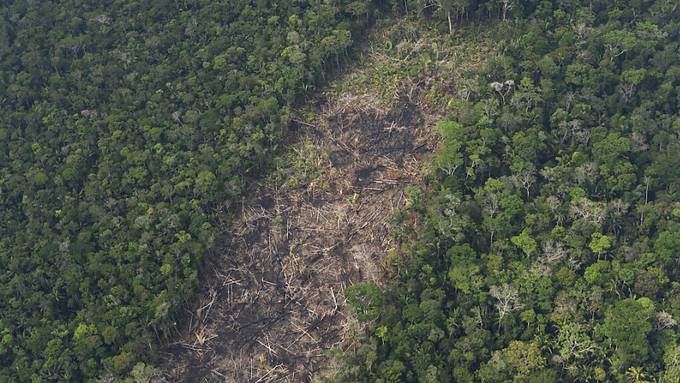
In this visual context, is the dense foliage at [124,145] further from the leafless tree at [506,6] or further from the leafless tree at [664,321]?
the leafless tree at [664,321]

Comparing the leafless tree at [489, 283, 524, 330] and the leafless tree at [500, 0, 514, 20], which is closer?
the leafless tree at [489, 283, 524, 330]

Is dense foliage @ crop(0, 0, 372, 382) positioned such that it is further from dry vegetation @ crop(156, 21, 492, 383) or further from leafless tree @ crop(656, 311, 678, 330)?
leafless tree @ crop(656, 311, 678, 330)

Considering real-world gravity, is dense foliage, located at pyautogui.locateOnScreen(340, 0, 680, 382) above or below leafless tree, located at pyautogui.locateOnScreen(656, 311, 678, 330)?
above

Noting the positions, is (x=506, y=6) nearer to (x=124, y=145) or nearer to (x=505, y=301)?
(x=505, y=301)

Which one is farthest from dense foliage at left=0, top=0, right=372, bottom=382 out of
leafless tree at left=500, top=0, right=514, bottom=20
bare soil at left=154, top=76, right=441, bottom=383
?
leafless tree at left=500, top=0, right=514, bottom=20

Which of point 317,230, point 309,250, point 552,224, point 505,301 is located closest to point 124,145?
point 317,230
